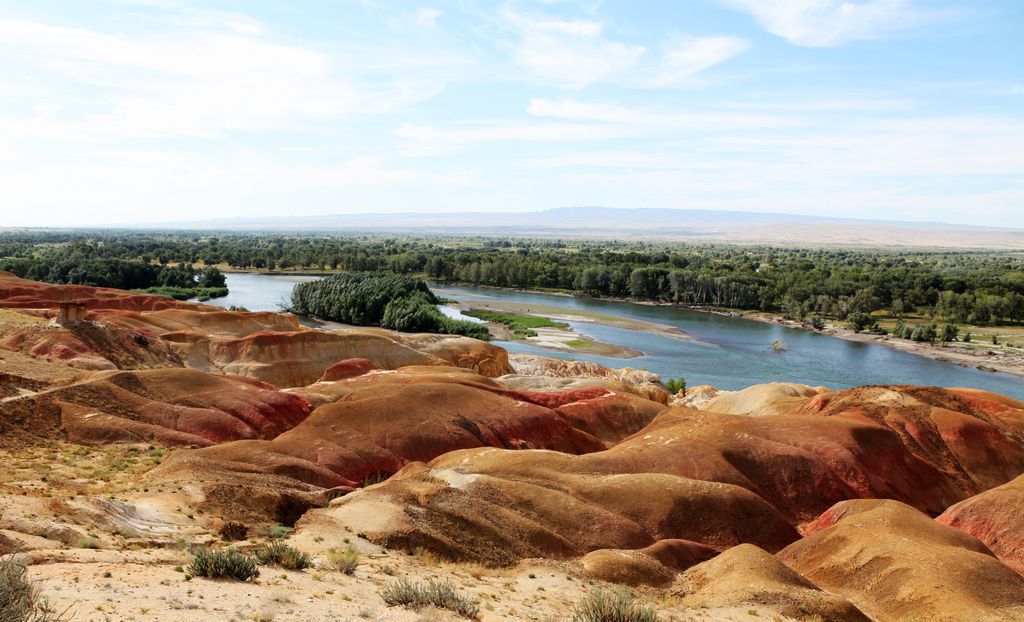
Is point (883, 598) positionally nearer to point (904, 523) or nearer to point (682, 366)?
point (904, 523)

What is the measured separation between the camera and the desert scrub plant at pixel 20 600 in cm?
1094

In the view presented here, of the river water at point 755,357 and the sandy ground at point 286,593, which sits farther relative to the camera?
the river water at point 755,357

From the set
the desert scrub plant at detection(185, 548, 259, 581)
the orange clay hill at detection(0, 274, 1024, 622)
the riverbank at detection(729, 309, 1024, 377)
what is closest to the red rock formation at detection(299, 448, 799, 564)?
the orange clay hill at detection(0, 274, 1024, 622)

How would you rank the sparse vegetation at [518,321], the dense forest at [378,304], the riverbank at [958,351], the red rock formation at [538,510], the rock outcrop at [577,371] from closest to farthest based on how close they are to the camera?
the red rock formation at [538,510] → the rock outcrop at [577,371] → the riverbank at [958,351] → the dense forest at [378,304] → the sparse vegetation at [518,321]

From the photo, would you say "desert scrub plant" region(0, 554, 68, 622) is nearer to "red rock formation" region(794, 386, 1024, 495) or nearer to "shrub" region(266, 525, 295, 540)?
"shrub" region(266, 525, 295, 540)

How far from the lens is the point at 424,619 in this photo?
582 inches

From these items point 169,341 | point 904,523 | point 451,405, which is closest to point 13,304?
point 169,341

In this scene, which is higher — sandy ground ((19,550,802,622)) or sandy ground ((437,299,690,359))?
sandy ground ((19,550,802,622))

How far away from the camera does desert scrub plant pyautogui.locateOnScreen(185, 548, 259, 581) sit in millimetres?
15508

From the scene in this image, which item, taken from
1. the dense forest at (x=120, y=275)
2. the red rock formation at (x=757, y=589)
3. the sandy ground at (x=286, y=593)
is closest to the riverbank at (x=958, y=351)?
the red rock formation at (x=757, y=589)

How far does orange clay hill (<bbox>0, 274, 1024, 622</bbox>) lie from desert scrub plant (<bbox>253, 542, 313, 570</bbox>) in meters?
0.06

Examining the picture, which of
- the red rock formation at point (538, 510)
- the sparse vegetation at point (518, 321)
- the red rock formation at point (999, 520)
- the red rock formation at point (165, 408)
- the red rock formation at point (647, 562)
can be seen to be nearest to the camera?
the red rock formation at point (647, 562)

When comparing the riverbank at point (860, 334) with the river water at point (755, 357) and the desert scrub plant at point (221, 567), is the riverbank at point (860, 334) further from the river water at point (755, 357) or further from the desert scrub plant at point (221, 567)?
the desert scrub plant at point (221, 567)

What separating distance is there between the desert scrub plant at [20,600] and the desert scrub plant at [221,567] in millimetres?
3365
